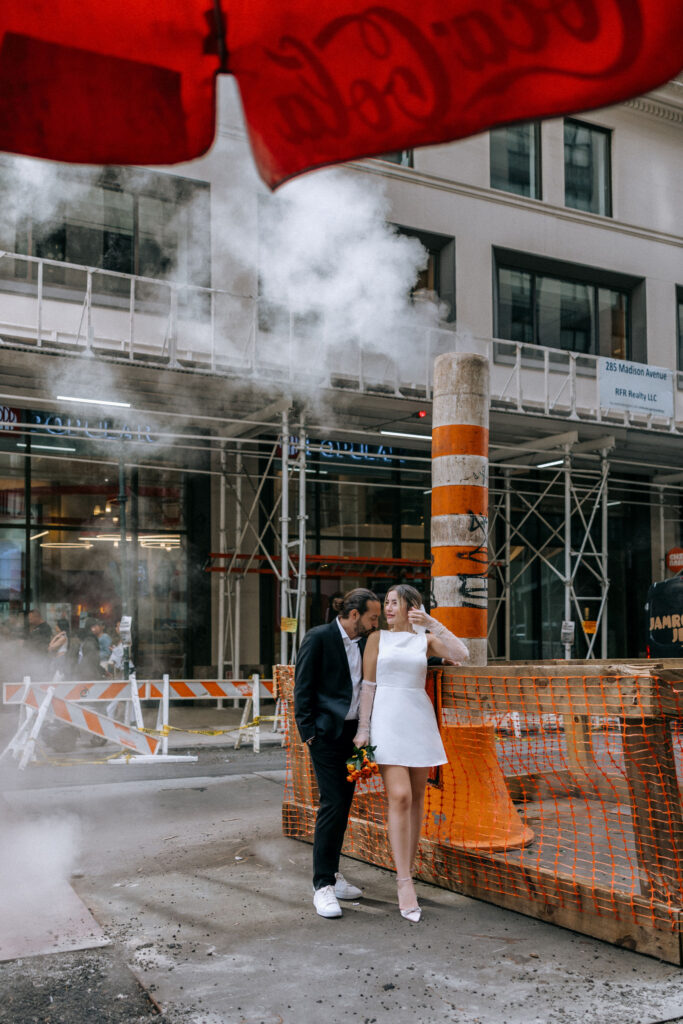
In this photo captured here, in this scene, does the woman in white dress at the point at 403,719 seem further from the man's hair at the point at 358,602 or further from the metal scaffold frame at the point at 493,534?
the metal scaffold frame at the point at 493,534

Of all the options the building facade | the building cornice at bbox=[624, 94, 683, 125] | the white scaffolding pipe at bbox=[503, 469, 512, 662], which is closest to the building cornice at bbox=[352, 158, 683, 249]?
the building facade

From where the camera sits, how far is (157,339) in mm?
12219

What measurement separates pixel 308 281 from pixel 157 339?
83.6 inches

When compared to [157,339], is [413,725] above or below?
below

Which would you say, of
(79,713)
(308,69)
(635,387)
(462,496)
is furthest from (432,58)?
(635,387)

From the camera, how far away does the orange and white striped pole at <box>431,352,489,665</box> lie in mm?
6016

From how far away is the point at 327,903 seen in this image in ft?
14.5

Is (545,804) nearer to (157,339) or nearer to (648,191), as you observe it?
(157,339)

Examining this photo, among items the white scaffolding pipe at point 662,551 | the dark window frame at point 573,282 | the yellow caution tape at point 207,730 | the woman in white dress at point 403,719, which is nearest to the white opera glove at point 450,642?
the woman in white dress at point 403,719

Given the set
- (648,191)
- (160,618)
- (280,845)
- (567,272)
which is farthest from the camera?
(648,191)

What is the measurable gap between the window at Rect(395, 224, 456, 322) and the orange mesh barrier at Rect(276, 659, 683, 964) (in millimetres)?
10326

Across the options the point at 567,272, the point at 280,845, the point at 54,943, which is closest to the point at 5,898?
the point at 54,943

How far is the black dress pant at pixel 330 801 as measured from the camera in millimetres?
4512

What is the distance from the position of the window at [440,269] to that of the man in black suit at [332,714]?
11.7 meters
